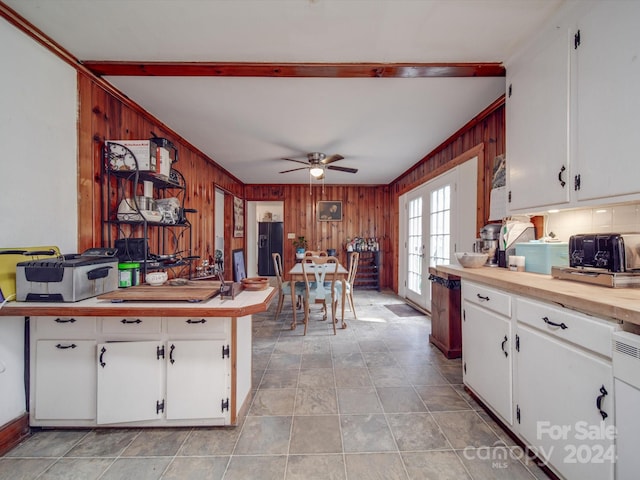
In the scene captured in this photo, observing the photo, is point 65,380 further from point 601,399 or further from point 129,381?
point 601,399

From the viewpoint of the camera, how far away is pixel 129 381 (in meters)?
1.51

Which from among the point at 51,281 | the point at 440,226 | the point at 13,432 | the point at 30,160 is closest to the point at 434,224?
the point at 440,226

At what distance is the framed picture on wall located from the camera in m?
5.38

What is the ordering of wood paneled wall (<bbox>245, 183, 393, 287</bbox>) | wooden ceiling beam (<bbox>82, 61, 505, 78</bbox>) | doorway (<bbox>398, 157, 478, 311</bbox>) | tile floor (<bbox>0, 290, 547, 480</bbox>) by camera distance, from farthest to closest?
wood paneled wall (<bbox>245, 183, 393, 287</bbox>), doorway (<bbox>398, 157, 478, 311</bbox>), wooden ceiling beam (<bbox>82, 61, 505, 78</bbox>), tile floor (<bbox>0, 290, 547, 480</bbox>)

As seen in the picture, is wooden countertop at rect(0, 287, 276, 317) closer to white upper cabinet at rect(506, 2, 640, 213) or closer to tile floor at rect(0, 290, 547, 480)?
tile floor at rect(0, 290, 547, 480)

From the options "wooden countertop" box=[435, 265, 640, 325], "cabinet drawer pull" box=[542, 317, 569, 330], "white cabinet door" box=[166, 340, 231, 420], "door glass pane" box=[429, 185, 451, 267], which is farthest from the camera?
"door glass pane" box=[429, 185, 451, 267]

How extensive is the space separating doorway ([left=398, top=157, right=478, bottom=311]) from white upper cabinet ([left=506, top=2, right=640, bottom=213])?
3.43 feet

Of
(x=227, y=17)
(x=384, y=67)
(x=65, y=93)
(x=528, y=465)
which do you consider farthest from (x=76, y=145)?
(x=528, y=465)

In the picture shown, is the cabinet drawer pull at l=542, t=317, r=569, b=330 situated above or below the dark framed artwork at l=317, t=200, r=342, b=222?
below

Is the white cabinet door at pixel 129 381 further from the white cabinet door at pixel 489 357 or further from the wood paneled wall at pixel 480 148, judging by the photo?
the wood paneled wall at pixel 480 148

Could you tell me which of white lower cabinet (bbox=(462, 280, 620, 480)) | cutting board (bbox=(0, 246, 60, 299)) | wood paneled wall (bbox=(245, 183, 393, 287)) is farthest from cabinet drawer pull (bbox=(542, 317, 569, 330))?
wood paneled wall (bbox=(245, 183, 393, 287))

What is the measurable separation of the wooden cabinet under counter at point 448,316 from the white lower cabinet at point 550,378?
0.76m

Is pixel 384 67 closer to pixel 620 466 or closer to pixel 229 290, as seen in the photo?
pixel 229 290

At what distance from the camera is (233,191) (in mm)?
5301
